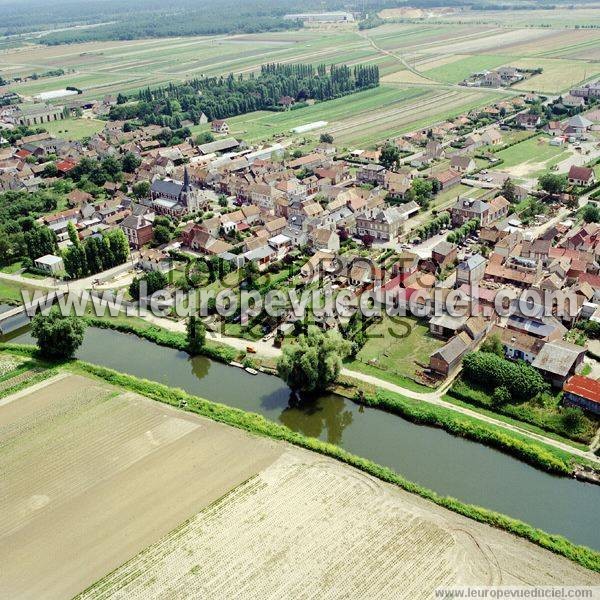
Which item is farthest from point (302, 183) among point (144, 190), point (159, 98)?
point (159, 98)

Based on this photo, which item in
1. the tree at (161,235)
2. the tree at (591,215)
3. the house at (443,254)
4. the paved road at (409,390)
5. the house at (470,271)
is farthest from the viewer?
the tree at (161,235)

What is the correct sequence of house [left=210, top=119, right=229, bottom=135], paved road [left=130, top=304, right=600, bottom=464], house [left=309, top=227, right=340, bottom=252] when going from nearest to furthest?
1. paved road [left=130, top=304, right=600, bottom=464]
2. house [left=309, top=227, right=340, bottom=252]
3. house [left=210, top=119, right=229, bottom=135]

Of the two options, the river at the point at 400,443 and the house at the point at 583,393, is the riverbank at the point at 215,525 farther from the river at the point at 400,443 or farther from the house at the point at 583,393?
the house at the point at 583,393

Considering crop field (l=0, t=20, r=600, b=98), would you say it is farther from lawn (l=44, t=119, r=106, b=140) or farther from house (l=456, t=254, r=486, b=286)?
house (l=456, t=254, r=486, b=286)

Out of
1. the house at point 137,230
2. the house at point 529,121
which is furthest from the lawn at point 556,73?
the house at point 137,230

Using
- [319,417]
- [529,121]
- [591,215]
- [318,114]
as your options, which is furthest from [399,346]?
[318,114]

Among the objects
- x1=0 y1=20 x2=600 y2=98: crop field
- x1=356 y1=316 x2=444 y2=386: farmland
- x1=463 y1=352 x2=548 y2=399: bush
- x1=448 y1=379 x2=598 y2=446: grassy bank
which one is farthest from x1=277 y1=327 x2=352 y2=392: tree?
x1=0 y1=20 x2=600 y2=98: crop field

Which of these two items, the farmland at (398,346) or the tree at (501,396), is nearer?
the tree at (501,396)

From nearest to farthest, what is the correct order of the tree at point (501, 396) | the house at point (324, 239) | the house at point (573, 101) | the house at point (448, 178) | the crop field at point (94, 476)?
the crop field at point (94, 476) → the tree at point (501, 396) → the house at point (324, 239) → the house at point (448, 178) → the house at point (573, 101)
